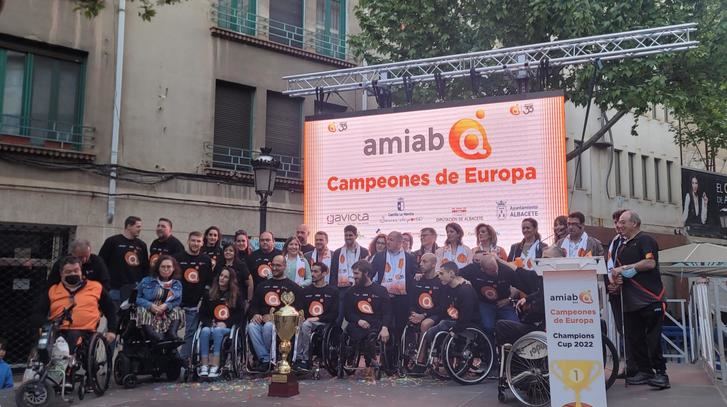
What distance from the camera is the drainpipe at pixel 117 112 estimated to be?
1366 cm

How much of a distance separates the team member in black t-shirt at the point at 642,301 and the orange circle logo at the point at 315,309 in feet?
12.6

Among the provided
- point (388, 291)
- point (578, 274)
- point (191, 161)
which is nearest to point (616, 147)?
point (191, 161)

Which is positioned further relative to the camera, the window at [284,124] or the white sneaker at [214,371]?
Answer: the window at [284,124]

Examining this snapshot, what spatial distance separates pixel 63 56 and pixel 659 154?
24.0m

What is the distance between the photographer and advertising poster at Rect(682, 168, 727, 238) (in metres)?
26.8

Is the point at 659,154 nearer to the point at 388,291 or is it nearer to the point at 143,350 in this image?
the point at 388,291

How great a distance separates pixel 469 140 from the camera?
11.7 metres

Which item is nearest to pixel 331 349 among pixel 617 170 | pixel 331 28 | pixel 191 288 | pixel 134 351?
pixel 191 288

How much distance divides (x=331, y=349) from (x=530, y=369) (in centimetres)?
306

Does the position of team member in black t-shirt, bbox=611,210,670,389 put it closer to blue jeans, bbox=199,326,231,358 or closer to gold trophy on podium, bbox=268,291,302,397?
gold trophy on podium, bbox=268,291,302,397

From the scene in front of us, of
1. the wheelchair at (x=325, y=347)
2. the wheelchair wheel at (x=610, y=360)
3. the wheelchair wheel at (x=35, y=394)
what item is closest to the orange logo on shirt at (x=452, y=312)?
the wheelchair at (x=325, y=347)

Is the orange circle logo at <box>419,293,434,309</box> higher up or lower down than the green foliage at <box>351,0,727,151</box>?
lower down

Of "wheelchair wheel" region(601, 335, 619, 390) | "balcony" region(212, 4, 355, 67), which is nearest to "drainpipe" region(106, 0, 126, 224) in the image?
"balcony" region(212, 4, 355, 67)

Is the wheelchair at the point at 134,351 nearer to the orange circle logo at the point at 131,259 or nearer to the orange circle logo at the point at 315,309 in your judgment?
the orange circle logo at the point at 131,259
